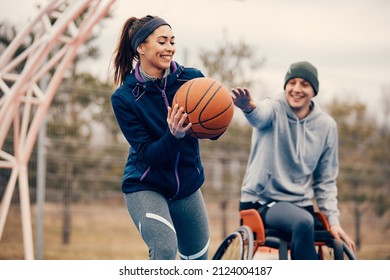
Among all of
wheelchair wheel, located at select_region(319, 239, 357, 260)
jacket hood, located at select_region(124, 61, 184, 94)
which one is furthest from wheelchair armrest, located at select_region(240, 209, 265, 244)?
jacket hood, located at select_region(124, 61, 184, 94)

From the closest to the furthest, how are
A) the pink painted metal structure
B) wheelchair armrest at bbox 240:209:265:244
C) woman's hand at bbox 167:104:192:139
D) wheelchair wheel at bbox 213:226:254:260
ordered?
woman's hand at bbox 167:104:192:139 < wheelchair wheel at bbox 213:226:254:260 < wheelchair armrest at bbox 240:209:265:244 < the pink painted metal structure

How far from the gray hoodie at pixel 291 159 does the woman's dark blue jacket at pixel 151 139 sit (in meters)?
1.02

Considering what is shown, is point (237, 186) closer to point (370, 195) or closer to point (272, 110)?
point (370, 195)

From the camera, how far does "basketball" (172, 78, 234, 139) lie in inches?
144

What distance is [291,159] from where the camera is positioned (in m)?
4.82

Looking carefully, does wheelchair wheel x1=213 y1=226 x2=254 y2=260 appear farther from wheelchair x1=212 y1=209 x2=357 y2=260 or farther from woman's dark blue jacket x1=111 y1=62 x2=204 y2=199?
woman's dark blue jacket x1=111 y1=62 x2=204 y2=199

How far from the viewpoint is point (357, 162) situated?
13648 millimetres

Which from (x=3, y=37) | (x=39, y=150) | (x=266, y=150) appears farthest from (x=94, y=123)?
(x=266, y=150)

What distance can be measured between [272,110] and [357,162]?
9247 mm

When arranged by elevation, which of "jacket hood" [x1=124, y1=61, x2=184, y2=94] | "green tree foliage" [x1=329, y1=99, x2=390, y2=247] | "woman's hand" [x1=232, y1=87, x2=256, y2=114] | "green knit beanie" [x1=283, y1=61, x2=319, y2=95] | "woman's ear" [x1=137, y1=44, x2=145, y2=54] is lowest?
"green tree foliage" [x1=329, y1=99, x2=390, y2=247]

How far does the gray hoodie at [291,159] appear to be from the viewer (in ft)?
15.6

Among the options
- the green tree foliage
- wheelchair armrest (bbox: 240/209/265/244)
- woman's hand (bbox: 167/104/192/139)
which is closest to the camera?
woman's hand (bbox: 167/104/192/139)

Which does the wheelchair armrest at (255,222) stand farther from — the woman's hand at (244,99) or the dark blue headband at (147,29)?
the dark blue headband at (147,29)
